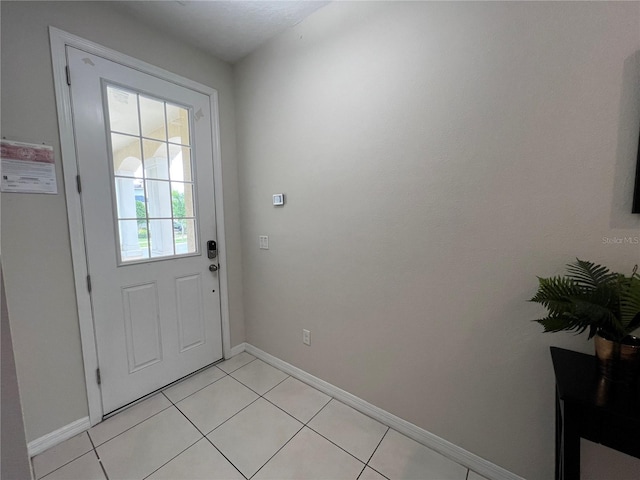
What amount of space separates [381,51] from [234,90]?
4.64 ft

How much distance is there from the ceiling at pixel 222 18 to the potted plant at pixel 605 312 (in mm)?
1996

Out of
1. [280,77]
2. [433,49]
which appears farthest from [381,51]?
[280,77]

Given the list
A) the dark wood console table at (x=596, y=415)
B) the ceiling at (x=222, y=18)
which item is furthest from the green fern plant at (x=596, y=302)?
the ceiling at (x=222, y=18)

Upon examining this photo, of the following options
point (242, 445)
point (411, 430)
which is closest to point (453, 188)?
point (411, 430)

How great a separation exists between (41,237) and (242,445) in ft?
5.33

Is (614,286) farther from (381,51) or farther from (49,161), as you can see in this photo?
(49,161)

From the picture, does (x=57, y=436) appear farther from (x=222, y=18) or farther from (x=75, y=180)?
(x=222, y=18)

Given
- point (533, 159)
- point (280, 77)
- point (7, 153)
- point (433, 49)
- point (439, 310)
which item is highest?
point (280, 77)

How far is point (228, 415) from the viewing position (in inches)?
66.3

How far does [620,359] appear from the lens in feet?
2.73

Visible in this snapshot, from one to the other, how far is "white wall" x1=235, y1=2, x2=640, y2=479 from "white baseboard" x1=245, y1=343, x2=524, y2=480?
2.0 inches

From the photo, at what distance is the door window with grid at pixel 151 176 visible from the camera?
1.68 metres

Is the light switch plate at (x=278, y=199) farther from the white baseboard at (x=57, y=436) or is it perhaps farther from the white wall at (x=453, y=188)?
the white baseboard at (x=57, y=436)

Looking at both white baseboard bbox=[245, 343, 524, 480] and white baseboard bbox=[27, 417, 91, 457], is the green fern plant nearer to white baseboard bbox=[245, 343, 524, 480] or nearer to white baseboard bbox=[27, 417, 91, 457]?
white baseboard bbox=[245, 343, 524, 480]
